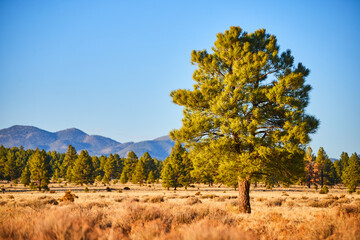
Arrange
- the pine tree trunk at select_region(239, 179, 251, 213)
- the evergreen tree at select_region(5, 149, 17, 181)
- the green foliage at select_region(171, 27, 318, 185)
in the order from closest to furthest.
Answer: the green foliage at select_region(171, 27, 318, 185) → the pine tree trunk at select_region(239, 179, 251, 213) → the evergreen tree at select_region(5, 149, 17, 181)

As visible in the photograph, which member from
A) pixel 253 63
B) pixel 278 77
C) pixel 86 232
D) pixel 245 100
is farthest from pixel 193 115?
pixel 86 232

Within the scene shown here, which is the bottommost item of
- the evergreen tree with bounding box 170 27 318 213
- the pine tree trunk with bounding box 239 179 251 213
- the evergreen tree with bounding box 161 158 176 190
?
the evergreen tree with bounding box 161 158 176 190

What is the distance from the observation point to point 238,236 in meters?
3.90

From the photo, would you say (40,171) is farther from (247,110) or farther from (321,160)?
(321,160)

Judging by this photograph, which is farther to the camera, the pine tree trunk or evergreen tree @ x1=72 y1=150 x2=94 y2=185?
evergreen tree @ x1=72 y1=150 x2=94 y2=185

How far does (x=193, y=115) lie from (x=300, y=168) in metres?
5.77

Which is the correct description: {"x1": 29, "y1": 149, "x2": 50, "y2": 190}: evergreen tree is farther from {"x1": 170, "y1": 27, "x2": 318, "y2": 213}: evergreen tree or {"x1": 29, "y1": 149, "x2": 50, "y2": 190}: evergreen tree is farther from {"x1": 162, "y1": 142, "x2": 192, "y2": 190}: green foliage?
{"x1": 170, "y1": 27, "x2": 318, "y2": 213}: evergreen tree

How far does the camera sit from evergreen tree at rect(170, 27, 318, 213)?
10.6m

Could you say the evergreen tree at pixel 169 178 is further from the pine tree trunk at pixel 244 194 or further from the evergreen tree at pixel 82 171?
the pine tree trunk at pixel 244 194

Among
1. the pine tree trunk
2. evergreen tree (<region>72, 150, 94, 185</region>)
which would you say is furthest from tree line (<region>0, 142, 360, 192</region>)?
the pine tree trunk

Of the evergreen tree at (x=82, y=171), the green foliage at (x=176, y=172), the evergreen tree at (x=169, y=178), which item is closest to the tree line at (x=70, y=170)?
the evergreen tree at (x=82, y=171)

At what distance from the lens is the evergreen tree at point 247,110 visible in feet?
34.8

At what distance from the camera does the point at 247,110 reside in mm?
11531

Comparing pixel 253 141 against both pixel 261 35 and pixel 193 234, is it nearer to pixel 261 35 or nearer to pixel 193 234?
pixel 261 35
